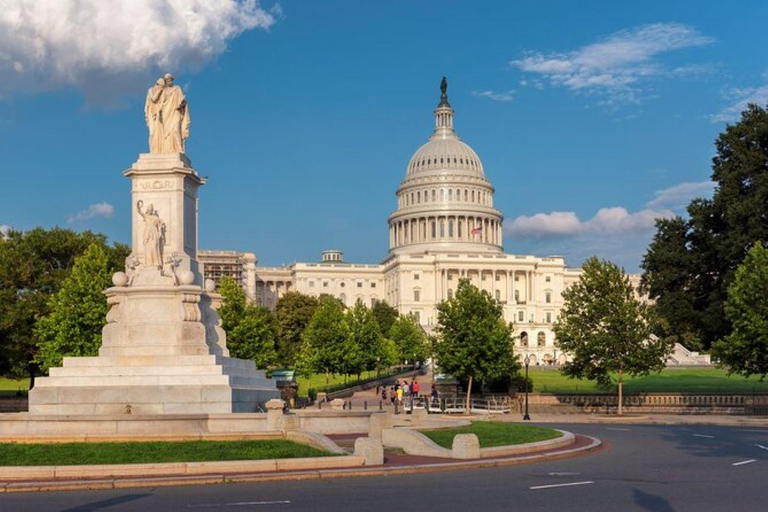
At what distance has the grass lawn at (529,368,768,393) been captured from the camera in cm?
7015

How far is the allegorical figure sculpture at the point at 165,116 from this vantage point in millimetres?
34250

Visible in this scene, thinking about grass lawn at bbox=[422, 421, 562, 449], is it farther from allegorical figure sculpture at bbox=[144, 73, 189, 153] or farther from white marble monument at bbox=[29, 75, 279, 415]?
allegorical figure sculpture at bbox=[144, 73, 189, 153]

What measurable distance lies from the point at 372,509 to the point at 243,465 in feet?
18.4

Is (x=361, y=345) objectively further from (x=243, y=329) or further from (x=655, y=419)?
(x=655, y=419)

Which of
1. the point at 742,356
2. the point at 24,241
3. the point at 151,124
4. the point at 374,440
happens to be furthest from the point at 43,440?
the point at 24,241

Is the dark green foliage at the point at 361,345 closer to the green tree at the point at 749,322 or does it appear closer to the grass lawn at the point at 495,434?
the green tree at the point at 749,322

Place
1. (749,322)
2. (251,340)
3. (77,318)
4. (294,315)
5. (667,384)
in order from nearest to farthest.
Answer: (749,322) → (77,318) → (251,340) → (667,384) → (294,315)

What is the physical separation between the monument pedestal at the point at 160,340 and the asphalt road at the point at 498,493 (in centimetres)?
898

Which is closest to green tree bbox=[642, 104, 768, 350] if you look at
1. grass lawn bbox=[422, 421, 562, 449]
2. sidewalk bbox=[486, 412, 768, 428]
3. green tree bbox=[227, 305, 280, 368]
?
sidewalk bbox=[486, 412, 768, 428]

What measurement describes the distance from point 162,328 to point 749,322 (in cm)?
3332

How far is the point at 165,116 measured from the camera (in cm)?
3469

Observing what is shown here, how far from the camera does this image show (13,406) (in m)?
55.9

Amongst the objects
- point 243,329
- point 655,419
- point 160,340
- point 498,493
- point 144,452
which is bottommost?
point 655,419

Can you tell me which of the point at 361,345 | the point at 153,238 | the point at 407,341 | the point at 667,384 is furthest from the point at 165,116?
the point at 407,341
